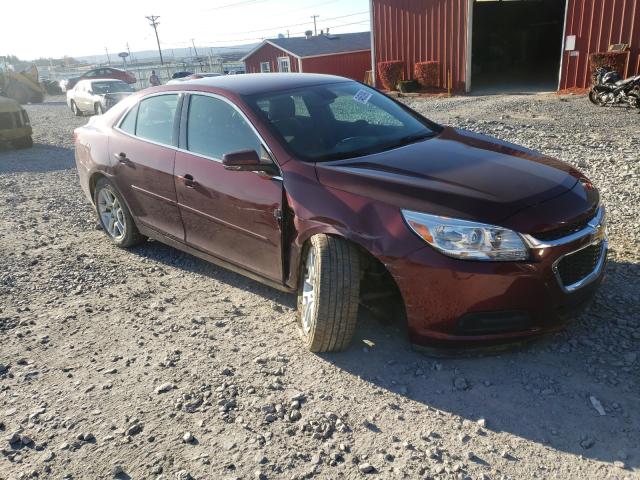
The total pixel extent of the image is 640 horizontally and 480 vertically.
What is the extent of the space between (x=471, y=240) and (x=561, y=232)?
0.51 metres

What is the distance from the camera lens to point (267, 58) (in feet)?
113

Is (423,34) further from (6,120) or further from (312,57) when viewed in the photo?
(312,57)

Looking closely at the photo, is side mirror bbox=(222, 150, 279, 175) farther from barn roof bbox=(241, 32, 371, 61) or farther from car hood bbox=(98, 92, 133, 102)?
barn roof bbox=(241, 32, 371, 61)

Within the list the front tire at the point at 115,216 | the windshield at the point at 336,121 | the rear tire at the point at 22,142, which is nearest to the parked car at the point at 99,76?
the rear tire at the point at 22,142

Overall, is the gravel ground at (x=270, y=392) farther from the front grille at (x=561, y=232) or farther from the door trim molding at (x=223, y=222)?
the front grille at (x=561, y=232)

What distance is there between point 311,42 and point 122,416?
3554 centimetres

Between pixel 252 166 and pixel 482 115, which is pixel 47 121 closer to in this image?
pixel 482 115

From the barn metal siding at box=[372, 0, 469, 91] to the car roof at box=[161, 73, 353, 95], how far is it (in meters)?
15.6

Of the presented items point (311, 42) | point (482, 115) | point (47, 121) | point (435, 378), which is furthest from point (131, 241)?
point (311, 42)

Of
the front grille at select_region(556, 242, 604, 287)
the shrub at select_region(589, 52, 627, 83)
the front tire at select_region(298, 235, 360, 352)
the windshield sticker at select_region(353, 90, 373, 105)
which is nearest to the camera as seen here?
the front grille at select_region(556, 242, 604, 287)

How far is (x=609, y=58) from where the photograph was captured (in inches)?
589

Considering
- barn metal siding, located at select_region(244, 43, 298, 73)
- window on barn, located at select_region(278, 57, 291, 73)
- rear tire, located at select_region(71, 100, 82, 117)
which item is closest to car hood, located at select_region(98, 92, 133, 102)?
rear tire, located at select_region(71, 100, 82, 117)

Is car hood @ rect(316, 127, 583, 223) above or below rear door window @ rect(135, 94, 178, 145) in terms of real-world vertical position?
below

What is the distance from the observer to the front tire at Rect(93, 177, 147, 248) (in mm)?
5176
